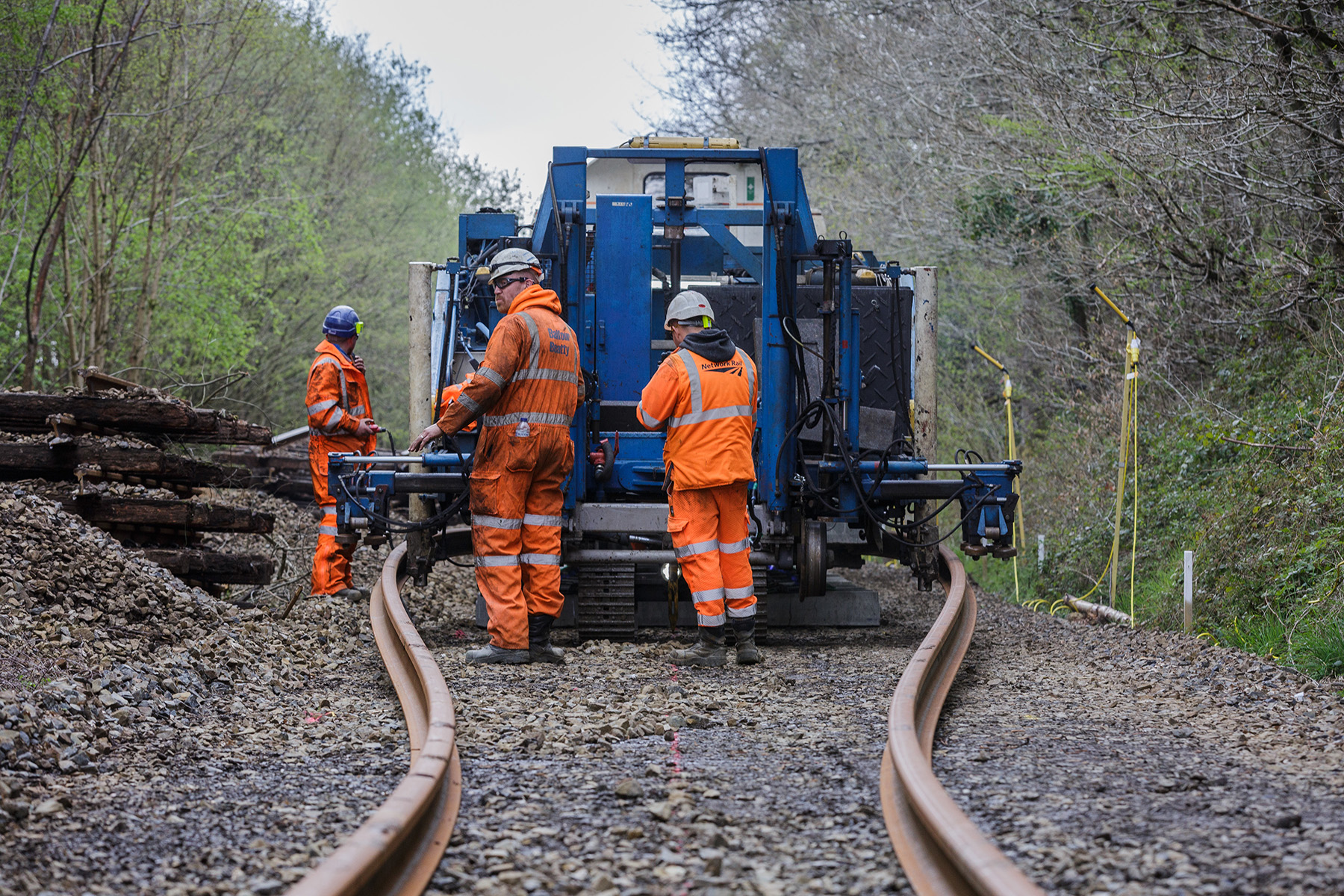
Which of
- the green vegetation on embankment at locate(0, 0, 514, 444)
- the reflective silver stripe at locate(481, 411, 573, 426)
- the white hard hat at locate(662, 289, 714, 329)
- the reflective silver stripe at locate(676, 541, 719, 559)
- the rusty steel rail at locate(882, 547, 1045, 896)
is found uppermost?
the green vegetation on embankment at locate(0, 0, 514, 444)

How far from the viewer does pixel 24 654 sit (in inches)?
220

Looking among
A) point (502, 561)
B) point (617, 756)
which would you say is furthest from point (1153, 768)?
point (502, 561)

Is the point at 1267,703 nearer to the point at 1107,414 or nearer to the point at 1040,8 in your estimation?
the point at 1107,414

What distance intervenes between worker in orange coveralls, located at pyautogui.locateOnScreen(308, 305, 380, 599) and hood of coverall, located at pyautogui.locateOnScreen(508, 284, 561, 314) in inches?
115

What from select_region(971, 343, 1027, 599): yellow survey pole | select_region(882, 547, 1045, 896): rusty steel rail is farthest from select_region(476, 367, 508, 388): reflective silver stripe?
select_region(971, 343, 1027, 599): yellow survey pole

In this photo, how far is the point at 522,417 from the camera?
6.80 meters

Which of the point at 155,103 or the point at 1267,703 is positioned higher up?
the point at 155,103

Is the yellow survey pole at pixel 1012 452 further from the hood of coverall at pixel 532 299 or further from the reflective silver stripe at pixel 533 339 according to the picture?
the reflective silver stripe at pixel 533 339

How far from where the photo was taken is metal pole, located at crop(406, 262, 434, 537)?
9648 mm

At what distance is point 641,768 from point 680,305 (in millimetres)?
3309

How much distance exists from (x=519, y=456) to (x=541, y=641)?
101 centimetres

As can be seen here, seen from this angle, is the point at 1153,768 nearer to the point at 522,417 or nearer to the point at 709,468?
the point at 709,468

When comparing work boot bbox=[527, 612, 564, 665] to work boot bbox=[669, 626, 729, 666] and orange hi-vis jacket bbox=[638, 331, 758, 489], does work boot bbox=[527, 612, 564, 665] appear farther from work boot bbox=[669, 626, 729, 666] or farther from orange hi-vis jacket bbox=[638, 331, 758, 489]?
orange hi-vis jacket bbox=[638, 331, 758, 489]

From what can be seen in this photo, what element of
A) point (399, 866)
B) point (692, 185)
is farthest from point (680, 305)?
point (399, 866)
